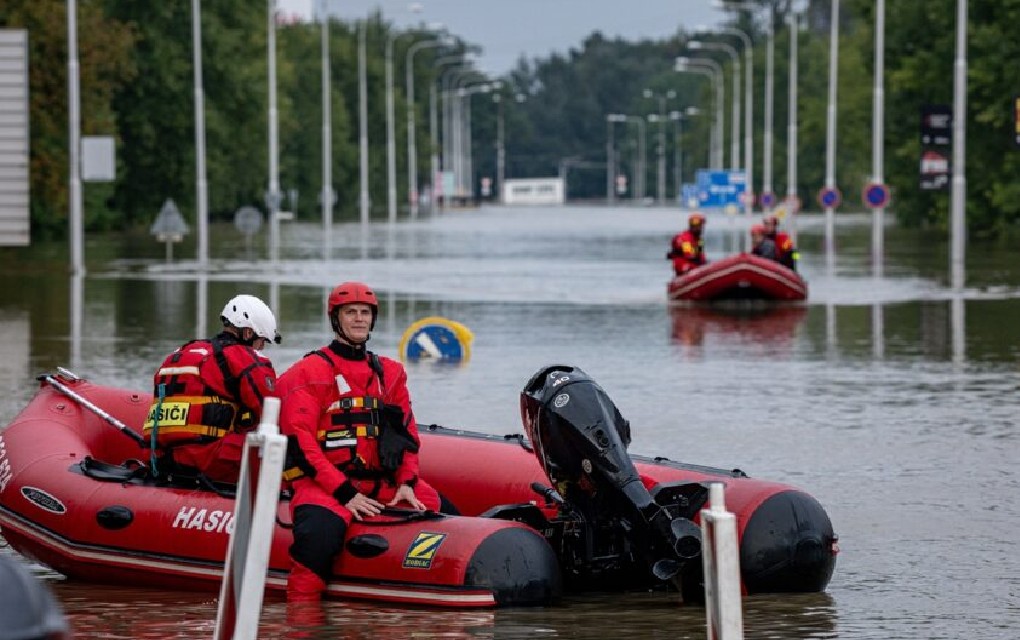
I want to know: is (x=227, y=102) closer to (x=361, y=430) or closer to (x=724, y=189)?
(x=724, y=189)

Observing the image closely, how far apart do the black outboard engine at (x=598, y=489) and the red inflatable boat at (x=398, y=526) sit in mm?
40

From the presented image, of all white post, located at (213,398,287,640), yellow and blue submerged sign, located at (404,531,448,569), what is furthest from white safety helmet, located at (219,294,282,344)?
white post, located at (213,398,287,640)

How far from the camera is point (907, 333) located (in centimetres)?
2828

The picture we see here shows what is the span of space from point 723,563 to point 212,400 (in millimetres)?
4657

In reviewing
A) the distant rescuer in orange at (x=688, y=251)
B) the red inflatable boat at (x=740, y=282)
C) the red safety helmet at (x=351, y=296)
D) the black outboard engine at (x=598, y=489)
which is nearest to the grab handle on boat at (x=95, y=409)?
the red safety helmet at (x=351, y=296)

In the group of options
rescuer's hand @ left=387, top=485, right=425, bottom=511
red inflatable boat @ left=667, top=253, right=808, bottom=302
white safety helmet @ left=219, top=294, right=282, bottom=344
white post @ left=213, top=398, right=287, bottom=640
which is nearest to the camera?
white post @ left=213, top=398, right=287, bottom=640

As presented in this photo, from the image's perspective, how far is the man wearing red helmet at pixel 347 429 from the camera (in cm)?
1005

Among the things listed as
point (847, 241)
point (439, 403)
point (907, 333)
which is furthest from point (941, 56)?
point (439, 403)

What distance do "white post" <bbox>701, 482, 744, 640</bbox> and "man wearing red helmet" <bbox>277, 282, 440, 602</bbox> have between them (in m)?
3.26

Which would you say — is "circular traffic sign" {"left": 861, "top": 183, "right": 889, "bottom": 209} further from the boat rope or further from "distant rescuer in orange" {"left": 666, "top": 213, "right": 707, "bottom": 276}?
the boat rope

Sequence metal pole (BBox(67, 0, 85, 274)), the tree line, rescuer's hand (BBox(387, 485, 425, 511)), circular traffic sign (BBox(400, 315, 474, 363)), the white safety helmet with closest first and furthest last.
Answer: rescuer's hand (BBox(387, 485, 425, 511))
the white safety helmet
circular traffic sign (BBox(400, 315, 474, 363))
metal pole (BBox(67, 0, 85, 274))
the tree line

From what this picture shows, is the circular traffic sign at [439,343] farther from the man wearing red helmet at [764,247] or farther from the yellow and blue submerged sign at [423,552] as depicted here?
the yellow and blue submerged sign at [423,552]

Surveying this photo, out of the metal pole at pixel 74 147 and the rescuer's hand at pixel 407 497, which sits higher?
the metal pole at pixel 74 147

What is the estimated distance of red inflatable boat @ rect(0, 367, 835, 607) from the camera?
9789 mm
